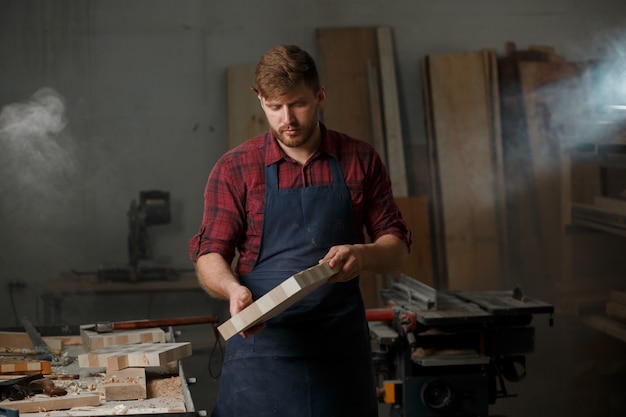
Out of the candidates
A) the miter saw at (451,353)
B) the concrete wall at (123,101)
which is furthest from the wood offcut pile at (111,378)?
the concrete wall at (123,101)

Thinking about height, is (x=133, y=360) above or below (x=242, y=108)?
below

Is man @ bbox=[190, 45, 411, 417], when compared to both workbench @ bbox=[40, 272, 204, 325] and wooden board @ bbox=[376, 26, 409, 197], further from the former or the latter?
wooden board @ bbox=[376, 26, 409, 197]

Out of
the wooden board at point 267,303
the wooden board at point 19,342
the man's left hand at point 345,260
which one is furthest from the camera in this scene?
the wooden board at point 19,342

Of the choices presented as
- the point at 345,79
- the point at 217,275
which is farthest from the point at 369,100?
the point at 217,275

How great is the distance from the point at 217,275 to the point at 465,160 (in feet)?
10.5

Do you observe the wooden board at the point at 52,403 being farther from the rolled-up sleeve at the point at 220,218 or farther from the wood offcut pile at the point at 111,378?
the rolled-up sleeve at the point at 220,218

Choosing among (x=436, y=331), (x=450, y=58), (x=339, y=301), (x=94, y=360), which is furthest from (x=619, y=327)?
(x=94, y=360)

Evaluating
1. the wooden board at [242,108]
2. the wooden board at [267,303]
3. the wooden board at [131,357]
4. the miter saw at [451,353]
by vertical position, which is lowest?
the miter saw at [451,353]

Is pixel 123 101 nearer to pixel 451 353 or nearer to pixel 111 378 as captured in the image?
pixel 451 353

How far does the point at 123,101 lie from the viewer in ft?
16.1

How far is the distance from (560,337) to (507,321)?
214cm

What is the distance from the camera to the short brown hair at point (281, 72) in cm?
219

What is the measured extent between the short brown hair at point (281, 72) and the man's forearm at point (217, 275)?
1.53ft

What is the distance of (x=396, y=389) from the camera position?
133 inches
